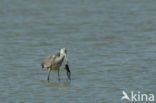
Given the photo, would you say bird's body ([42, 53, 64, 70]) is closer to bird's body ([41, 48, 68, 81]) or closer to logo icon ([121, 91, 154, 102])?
bird's body ([41, 48, 68, 81])

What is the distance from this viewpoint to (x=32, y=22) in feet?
67.8

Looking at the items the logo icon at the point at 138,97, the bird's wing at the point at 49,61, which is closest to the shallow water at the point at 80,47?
the logo icon at the point at 138,97

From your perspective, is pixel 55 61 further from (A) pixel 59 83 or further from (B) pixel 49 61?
(A) pixel 59 83

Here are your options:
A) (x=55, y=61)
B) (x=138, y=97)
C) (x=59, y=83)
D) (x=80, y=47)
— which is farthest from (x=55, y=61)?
(x=80, y=47)

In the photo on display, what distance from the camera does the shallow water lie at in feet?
38.6

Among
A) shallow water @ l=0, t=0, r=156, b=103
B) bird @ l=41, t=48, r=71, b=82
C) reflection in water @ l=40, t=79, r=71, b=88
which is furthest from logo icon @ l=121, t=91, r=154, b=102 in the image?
bird @ l=41, t=48, r=71, b=82

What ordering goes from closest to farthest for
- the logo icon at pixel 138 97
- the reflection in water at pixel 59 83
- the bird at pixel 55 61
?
the logo icon at pixel 138 97 < the reflection in water at pixel 59 83 < the bird at pixel 55 61

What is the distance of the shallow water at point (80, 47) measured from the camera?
11758 mm

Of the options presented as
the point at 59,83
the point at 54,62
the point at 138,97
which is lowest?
the point at 138,97

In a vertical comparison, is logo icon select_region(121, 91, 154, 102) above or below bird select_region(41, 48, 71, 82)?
below

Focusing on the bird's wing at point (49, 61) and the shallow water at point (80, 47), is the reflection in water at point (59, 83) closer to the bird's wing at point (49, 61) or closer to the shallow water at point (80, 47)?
the shallow water at point (80, 47)

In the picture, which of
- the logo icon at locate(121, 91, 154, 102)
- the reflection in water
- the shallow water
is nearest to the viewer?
the logo icon at locate(121, 91, 154, 102)

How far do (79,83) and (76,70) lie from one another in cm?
129

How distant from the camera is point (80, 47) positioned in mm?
16281
